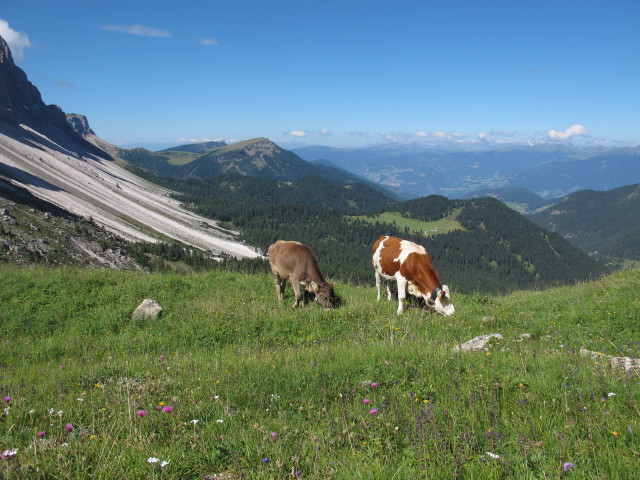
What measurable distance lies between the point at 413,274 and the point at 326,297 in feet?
10.7

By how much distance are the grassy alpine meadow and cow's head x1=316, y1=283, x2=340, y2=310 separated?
174 centimetres

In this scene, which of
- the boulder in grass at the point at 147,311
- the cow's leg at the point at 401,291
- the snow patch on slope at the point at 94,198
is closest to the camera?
the boulder in grass at the point at 147,311

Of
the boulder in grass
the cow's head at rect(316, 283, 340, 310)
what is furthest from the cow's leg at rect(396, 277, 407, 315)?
the boulder in grass

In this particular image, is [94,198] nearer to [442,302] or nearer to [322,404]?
[442,302]

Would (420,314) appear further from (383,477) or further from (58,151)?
(58,151)

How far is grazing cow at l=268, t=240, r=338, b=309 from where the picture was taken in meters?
13.3

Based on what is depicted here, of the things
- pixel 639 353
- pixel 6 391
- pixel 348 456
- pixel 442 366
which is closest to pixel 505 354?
pixel 442 366

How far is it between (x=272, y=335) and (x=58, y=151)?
219248mm

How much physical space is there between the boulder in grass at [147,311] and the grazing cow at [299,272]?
4.27m

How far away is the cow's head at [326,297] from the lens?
42.8 feet

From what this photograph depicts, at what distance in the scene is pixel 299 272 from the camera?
1384cm

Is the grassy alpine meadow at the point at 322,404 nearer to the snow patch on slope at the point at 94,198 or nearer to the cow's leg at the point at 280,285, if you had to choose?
the cow's leg at the point at 280,285

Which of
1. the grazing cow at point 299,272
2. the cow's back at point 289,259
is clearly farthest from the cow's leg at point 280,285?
the cow's back at point 289,259

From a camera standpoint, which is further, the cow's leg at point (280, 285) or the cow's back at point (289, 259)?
the cow's leg at point (280, 285)
